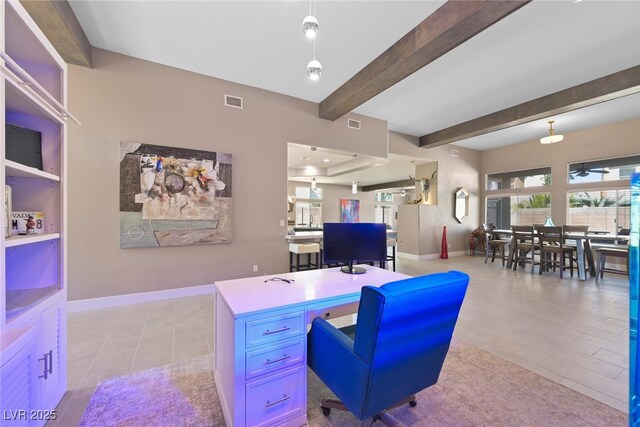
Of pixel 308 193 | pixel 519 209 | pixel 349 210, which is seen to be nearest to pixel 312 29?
pixel 519 209

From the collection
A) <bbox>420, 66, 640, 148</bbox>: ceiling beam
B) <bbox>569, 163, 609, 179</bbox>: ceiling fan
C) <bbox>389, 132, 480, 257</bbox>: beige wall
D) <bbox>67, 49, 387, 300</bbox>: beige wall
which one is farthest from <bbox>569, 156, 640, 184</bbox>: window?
<bbox>67, 49, 387, 300</bbox>: beige wall

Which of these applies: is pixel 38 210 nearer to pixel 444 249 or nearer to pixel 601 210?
pixel 444 249

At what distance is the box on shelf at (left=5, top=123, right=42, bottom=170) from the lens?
1541 millimetres

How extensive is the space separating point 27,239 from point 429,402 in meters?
2.67

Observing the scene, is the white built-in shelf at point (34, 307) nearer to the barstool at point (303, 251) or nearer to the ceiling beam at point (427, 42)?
the barstool at point (303, 251)

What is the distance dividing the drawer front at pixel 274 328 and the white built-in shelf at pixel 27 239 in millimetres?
1248

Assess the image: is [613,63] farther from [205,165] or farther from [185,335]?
[185,335]

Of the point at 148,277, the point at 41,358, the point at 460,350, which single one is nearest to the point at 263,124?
the point at 148,277

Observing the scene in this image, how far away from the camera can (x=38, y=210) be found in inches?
70.2

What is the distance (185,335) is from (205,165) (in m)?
2.38

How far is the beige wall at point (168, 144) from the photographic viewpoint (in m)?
3.38

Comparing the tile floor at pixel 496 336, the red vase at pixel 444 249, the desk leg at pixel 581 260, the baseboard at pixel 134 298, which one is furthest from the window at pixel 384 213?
the baseboard at pixel 134 298

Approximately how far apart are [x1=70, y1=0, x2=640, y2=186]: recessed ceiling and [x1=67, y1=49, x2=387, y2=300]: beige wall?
0.28 m

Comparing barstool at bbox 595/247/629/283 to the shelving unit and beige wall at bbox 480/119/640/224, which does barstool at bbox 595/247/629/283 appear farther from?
the shelving unit
